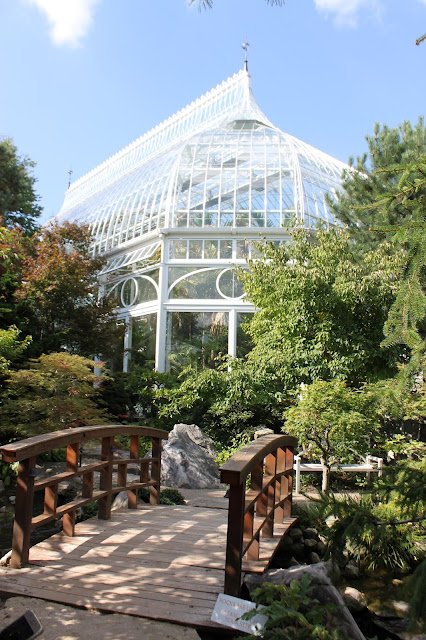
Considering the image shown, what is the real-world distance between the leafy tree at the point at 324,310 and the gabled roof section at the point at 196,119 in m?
9.29

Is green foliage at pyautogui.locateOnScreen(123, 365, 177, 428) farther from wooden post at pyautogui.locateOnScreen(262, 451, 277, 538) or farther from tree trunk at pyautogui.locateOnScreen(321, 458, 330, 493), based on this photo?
wooden post at pyautogui.locateOnScreen(262, 451, 277, 538)

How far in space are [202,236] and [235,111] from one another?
7483 millimetres

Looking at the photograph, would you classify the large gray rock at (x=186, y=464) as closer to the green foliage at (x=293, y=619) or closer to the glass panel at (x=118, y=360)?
the green foliage at (x=293, y=619)

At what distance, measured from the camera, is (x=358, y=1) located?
2908 mm

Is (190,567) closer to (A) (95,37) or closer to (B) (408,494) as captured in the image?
(B) (408,494)

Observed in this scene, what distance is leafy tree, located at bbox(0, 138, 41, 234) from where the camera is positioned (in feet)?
56.0

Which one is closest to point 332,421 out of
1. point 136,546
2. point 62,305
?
point 136,546

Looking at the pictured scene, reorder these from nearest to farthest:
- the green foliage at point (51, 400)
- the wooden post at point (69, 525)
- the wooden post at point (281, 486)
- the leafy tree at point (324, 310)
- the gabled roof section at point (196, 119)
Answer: the wooden post at point (69, 525), the wooden post at point (281, 486), the green foliage at point (51, 400), the leafy tree at point (324, 310), the gabled roof section at point (196, 119)

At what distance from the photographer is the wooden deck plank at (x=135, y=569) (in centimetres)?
333

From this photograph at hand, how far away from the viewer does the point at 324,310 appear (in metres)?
Result: 9.96

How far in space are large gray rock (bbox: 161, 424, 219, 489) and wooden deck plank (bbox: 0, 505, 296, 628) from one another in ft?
11.7

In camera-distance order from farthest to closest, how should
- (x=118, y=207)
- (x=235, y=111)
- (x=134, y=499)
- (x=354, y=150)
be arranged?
(x=235, y=111)
(x=118, y=207)
(x=354, y=150)
(x=134, y=499)

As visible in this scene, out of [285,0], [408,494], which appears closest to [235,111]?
[285,0]

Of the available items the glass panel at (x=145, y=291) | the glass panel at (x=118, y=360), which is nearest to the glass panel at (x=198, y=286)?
the glass panel at (x=145, y=291)
